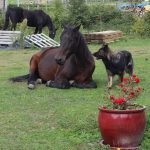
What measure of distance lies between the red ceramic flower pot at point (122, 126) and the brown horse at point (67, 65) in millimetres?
4220

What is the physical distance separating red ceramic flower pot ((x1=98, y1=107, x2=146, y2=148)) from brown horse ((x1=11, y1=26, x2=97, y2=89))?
422 cm

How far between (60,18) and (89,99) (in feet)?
67.3

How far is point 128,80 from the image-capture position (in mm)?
6938

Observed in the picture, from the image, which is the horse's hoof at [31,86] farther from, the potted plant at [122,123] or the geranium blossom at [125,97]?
the potted plant at [122,123]

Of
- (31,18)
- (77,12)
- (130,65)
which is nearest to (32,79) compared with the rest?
(130,65)

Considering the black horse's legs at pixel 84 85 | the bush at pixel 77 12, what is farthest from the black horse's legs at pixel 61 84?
the bush at pixel 77 12

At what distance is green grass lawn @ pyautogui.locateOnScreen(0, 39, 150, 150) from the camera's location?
6.84m

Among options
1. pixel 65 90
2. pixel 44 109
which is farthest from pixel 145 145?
pixel 65 90

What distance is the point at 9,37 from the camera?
74.8ft

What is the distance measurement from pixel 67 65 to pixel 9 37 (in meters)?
11.9

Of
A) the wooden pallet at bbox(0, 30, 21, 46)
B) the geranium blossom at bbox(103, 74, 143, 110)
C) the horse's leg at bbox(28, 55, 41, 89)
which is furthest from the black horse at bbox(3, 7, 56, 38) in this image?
the geranium blossom at bbox(103, 74, 143, 110)

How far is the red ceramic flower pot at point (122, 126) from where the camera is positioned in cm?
626

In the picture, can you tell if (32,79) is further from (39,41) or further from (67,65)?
(39,41)

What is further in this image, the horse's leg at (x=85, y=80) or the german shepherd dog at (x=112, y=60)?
the horse's leg at (x=85, y=80)
